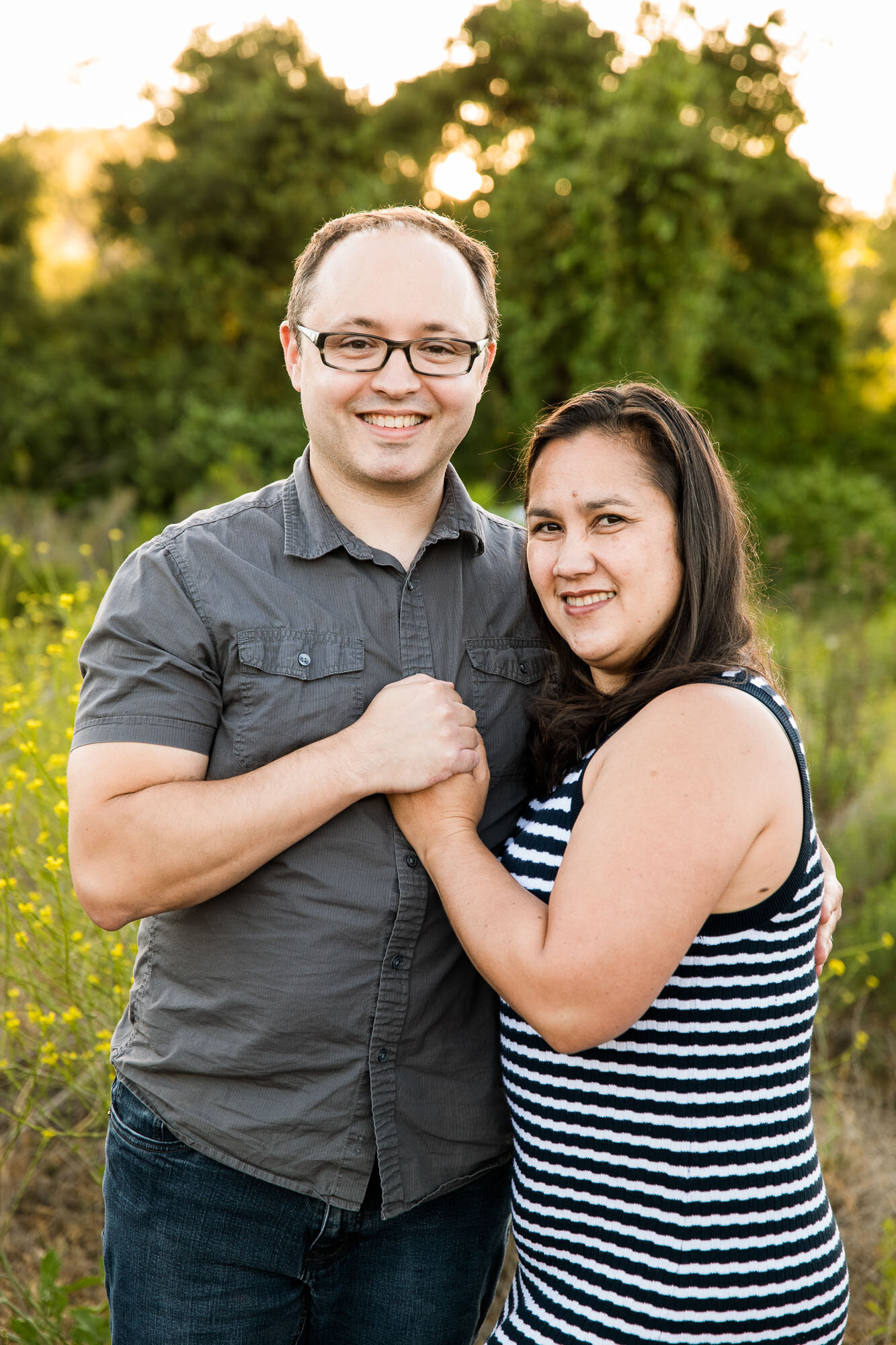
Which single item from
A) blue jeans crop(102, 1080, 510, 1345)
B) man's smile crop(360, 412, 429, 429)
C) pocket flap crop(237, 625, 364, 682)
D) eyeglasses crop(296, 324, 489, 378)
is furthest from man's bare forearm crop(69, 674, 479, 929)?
eyeglasses crop(296, 324, 489, 378)

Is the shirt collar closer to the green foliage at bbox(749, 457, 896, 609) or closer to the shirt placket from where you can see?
the shirt placket

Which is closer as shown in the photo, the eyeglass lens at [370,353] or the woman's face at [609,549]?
the woman's face at [609,549]

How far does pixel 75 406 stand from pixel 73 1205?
35.7 ft

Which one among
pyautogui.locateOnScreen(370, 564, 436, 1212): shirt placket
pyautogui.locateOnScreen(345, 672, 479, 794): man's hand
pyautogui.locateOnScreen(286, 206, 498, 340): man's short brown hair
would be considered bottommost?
pyautogui.locateOnScreen(370, 564, 436, 1212): shirt placket

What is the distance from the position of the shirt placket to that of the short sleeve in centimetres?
41

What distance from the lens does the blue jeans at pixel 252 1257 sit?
1.79 meters

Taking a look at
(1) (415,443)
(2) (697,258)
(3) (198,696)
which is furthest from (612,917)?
(2) (697,258)

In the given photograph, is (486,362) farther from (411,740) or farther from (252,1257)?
(252,1257)

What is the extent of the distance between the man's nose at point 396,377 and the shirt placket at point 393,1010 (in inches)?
31.3

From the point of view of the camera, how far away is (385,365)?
1.95 metres

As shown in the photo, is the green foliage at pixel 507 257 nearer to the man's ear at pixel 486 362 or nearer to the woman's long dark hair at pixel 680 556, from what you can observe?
the man's ear at pixel 486 362

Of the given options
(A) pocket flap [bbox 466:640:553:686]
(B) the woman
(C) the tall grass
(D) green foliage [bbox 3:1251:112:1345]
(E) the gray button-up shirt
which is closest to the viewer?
(B) the woman

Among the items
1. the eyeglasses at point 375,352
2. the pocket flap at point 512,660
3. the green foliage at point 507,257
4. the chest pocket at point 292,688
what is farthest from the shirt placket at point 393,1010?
the green foliage at point 507,257

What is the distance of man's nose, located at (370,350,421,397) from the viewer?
1.93 metres
